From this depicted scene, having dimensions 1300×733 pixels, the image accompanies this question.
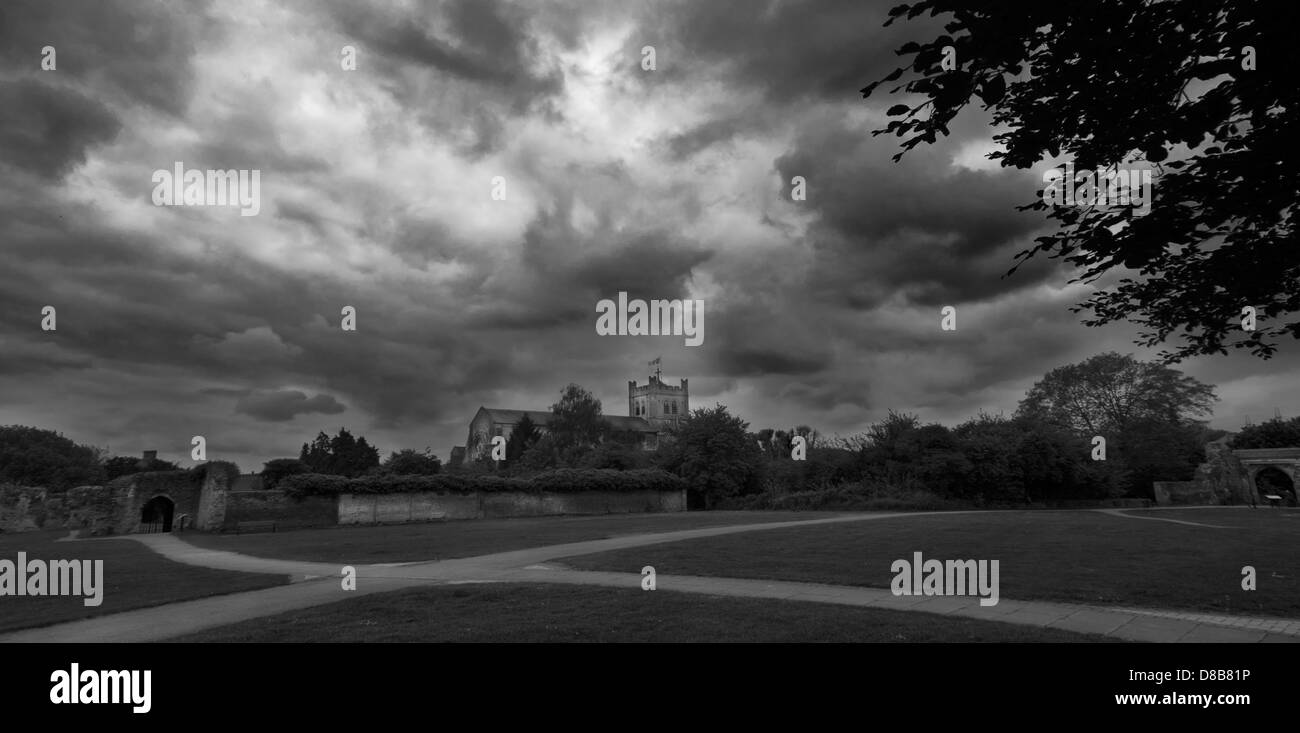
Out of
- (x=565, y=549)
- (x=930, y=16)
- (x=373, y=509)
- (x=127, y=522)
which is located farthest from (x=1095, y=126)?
(x=127, y=522)

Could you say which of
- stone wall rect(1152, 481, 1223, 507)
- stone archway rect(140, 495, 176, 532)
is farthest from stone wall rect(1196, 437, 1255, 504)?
stone archway rect(140, 495, 176, 532)

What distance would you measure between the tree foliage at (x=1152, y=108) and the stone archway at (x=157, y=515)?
4160 centimetres

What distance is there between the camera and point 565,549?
1872 cm

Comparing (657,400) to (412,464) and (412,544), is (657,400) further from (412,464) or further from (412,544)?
(412,544)

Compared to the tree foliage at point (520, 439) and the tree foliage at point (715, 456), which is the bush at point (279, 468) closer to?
the tree foliage at point (520, 439)

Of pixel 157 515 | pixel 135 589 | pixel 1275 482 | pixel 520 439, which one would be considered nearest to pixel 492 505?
pixel 157 515

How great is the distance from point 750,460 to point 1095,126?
150ft

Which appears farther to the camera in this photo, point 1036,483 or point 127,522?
point 1036,483

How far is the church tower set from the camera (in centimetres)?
15850

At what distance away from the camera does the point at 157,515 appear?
40.4m

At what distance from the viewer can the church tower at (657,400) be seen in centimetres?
15850

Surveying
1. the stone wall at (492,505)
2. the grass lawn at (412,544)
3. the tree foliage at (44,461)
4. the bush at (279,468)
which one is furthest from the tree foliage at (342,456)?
the grass lawn at (412,544)
